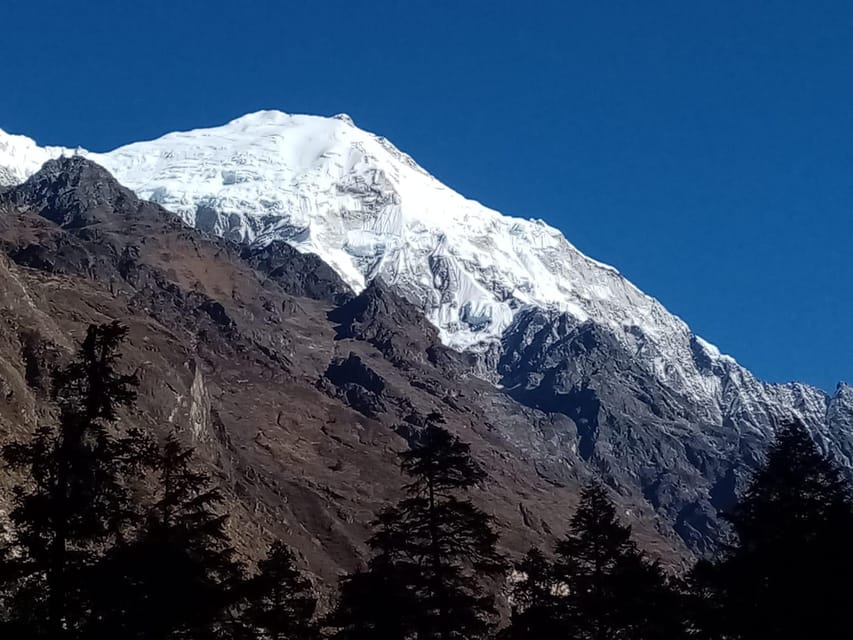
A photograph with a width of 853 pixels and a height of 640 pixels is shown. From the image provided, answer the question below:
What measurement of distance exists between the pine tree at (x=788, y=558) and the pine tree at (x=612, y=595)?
1.19 meters

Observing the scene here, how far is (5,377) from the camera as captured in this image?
104250 millimetres

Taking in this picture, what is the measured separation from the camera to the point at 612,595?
3488cm

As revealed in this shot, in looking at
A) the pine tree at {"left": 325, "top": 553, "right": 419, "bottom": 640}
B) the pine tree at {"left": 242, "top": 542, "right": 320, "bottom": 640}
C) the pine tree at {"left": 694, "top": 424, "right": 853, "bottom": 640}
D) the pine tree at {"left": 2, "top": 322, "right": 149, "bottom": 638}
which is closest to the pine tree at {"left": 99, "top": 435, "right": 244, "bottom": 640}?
the pine tree at {"left": 2, "top": 322, "right": 149, "bottom": 638}

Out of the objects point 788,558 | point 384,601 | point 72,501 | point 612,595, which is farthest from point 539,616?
point 72,501

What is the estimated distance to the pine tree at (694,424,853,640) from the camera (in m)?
30.0

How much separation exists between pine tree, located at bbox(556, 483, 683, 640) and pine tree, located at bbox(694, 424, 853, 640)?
119cm

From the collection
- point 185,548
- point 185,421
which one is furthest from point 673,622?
point 185,421

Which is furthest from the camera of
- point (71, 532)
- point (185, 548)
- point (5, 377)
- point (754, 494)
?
point (5, 377)

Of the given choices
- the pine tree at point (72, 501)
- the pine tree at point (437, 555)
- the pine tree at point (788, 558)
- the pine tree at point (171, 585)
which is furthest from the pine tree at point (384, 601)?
the pine tree at point (788, 558)

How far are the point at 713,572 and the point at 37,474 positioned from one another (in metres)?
18.5

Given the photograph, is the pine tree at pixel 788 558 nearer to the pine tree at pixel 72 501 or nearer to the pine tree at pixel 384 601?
the pine tree at pixel 384 601

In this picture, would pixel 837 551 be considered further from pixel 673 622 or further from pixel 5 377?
pixel 5 377

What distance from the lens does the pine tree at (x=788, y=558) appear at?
1179 inches

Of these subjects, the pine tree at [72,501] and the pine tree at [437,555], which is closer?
the pine tree at [72,501]
